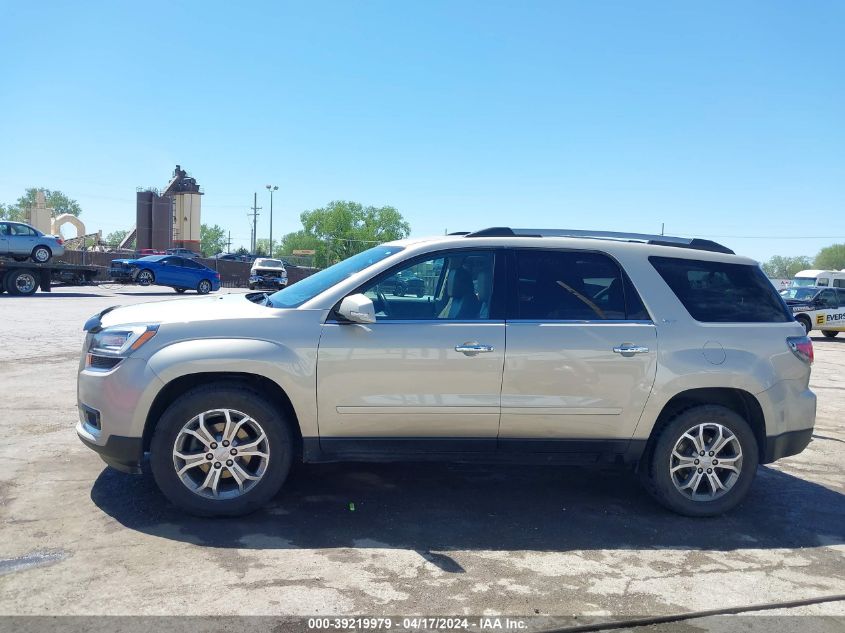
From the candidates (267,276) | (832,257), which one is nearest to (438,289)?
(267,276)

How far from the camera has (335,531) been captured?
423 cm

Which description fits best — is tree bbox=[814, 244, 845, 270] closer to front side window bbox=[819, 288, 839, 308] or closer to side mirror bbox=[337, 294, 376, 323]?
front side window bbox=[819, 288, 839, 308]

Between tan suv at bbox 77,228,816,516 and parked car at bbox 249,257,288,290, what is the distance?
32.8 m

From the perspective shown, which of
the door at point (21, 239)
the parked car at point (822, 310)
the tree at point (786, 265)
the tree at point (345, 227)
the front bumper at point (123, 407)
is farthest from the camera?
the tree at point (786, 265)

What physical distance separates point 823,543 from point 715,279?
6.13 ft

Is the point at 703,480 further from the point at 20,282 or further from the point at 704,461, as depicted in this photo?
the point at 20,282

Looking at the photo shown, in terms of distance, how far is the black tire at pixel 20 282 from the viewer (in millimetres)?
23312

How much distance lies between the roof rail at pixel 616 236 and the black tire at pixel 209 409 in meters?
1.85

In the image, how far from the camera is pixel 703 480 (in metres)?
4.78

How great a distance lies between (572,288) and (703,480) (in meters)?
1.63

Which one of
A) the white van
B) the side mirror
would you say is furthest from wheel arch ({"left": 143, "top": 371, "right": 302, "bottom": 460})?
the white van

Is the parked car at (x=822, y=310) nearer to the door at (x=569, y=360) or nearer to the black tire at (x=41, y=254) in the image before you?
the door at (x=569, y=360)

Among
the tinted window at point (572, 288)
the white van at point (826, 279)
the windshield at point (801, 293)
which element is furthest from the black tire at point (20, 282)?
the white van at point (826, 279)

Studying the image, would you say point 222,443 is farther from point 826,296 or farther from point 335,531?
point 826,296
